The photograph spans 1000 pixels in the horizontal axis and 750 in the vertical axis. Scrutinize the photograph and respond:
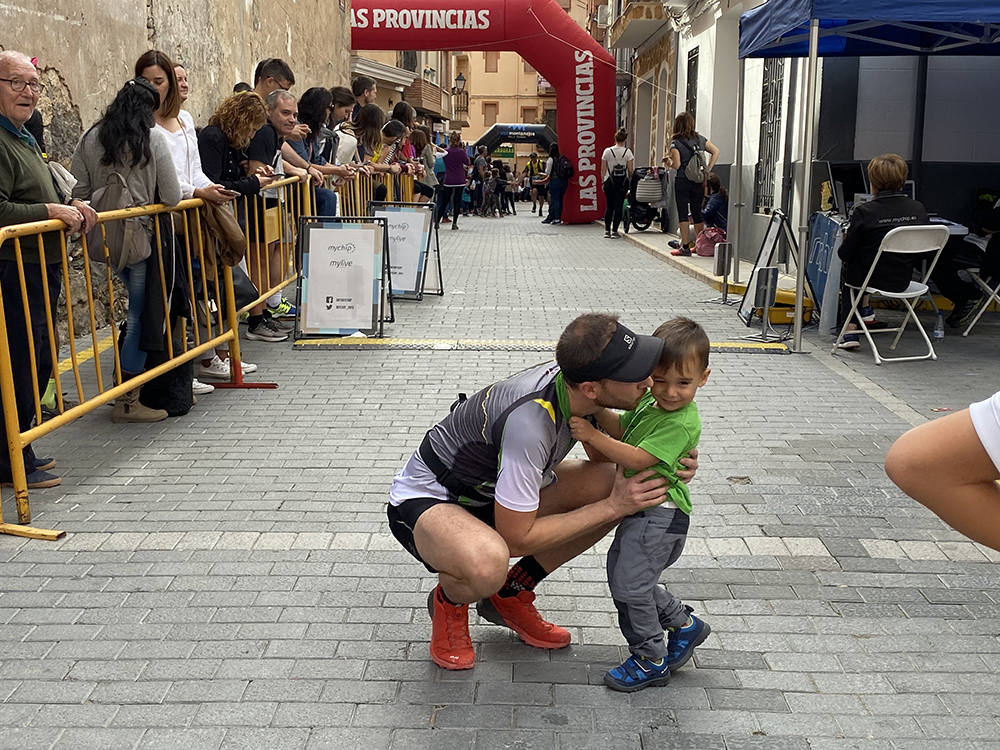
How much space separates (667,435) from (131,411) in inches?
156

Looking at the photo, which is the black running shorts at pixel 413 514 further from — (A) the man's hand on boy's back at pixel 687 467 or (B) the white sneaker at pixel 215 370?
(B) the white sneaker at pixel 215 370

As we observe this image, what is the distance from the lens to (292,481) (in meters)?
5.12

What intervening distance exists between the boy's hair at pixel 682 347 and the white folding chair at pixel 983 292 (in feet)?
22.2

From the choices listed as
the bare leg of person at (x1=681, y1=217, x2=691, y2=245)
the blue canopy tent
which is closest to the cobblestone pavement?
the blue canopy tent

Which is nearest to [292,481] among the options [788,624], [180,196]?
[180,196]

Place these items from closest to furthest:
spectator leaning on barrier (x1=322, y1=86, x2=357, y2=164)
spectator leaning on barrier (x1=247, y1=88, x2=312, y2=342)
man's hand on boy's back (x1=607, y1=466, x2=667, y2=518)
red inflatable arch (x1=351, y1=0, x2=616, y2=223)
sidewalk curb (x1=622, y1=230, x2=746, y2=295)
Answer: man's hand on boy's back (x1=607, y1=466, x2=667, y2=518), spectator leaning on barrier (x1=247, y1=88, x2=312, y2=342), spectator leaning on barrier (x1=322, y1=86, x2=357, y2=164), sidewalk curb (x1=622, y1=230, x2=746, y2=295), red inflatable arch (x1=351, y1=0, x2=616, y2=223)

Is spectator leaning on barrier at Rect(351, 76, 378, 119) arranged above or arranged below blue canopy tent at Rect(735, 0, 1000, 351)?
below

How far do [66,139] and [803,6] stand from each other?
18.6 feet

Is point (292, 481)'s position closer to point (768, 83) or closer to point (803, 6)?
point (803, 6)

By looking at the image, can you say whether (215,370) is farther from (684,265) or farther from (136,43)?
(684,265)

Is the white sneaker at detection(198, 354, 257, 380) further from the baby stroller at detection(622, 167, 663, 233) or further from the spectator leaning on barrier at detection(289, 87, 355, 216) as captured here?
the baby stroller at detection(622, 167, 663, 233)

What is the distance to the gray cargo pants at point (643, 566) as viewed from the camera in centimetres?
310

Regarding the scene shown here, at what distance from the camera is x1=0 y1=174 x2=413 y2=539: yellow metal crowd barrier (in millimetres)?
4566

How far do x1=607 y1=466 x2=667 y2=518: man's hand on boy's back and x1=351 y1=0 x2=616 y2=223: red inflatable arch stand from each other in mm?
20128
